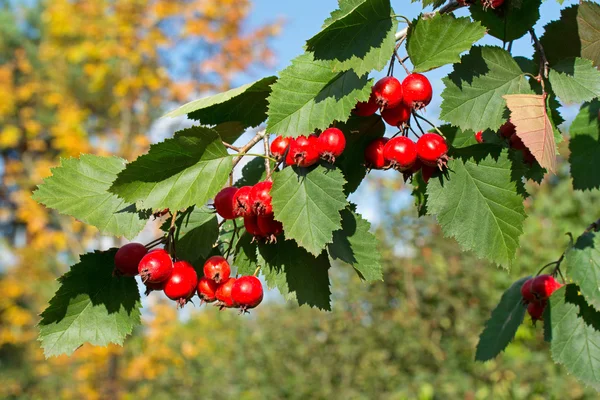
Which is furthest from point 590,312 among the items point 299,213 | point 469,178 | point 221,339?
point 221,339

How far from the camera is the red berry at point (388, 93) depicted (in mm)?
884

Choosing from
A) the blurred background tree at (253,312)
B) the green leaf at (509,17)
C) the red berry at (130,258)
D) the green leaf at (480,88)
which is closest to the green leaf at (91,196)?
the red berry at (130,258)

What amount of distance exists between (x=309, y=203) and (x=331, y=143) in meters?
Answer: 0.10

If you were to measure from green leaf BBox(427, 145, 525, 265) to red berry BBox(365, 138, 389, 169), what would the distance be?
3.7 inches

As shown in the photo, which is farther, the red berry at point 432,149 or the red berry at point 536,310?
the red berry at point 536,310

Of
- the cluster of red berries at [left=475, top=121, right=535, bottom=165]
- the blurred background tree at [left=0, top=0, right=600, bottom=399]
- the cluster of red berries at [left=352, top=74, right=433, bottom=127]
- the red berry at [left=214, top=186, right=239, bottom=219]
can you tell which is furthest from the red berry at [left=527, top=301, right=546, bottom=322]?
the blurred background tree at [left=0, top=0, right=600, bottom=399]

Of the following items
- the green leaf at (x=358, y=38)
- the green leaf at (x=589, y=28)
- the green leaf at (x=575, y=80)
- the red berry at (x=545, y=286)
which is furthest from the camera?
the red berry at (x=545, y=286)

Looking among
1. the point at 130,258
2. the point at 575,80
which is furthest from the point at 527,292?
the point at 130,258

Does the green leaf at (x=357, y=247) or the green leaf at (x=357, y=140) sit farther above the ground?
the green leaf at (x=357, y=140)

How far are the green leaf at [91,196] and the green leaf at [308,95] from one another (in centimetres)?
34

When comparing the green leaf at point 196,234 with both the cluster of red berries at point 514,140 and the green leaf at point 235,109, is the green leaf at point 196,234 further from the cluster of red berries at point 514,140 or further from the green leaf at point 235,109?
the cluster of red berries at point 514,140

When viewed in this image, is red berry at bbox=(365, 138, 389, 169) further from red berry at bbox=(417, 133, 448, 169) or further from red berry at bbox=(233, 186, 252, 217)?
red berry at bbox=(233, 186, 252, 217)

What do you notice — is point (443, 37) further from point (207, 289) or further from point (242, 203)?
point (207, 289)

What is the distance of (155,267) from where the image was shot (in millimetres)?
979
